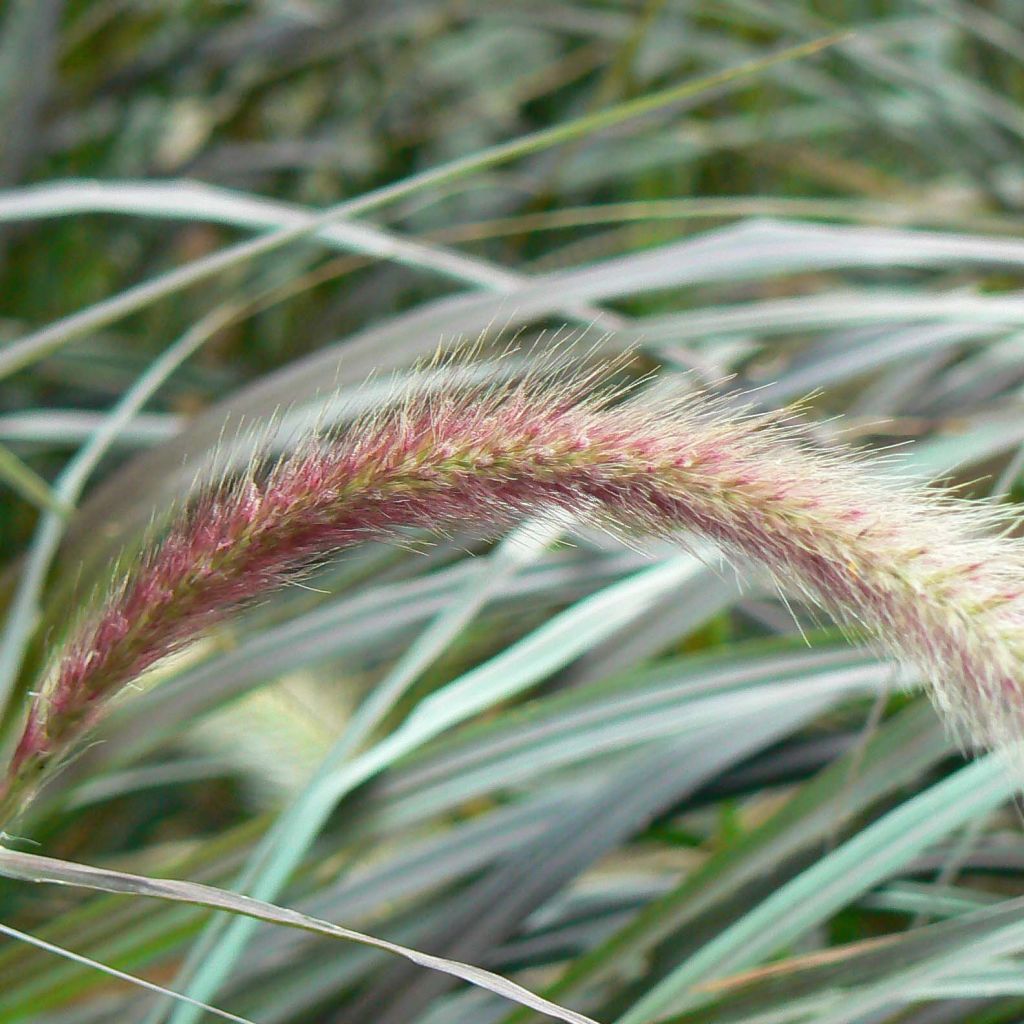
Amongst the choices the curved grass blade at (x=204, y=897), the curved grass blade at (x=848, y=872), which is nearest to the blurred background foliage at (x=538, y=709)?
the curved grass blade at (x=848, y=872)

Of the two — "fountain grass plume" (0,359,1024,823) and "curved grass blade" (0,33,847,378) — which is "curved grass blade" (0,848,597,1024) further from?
"curved grass blade" (0,33,847,378)

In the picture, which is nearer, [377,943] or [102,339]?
[377,943]

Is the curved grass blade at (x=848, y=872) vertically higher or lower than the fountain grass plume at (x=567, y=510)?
lower

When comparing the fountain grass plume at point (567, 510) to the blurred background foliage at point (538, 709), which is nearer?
the fountain grass plume at point (567, 510)

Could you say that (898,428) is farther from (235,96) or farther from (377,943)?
(235,96)

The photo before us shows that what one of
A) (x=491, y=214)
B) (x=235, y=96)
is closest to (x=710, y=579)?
(x=491, y=214)

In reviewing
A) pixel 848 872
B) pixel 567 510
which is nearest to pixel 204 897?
pixel 567 510

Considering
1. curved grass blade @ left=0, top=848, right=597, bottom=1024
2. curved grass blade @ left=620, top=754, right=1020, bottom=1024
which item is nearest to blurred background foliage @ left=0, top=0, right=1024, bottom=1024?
curved grass blade @ left=620, top=754, right=1020, bottom=1024

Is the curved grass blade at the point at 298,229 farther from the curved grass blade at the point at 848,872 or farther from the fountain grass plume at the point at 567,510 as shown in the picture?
the curved grass blade at the point at 848,872
